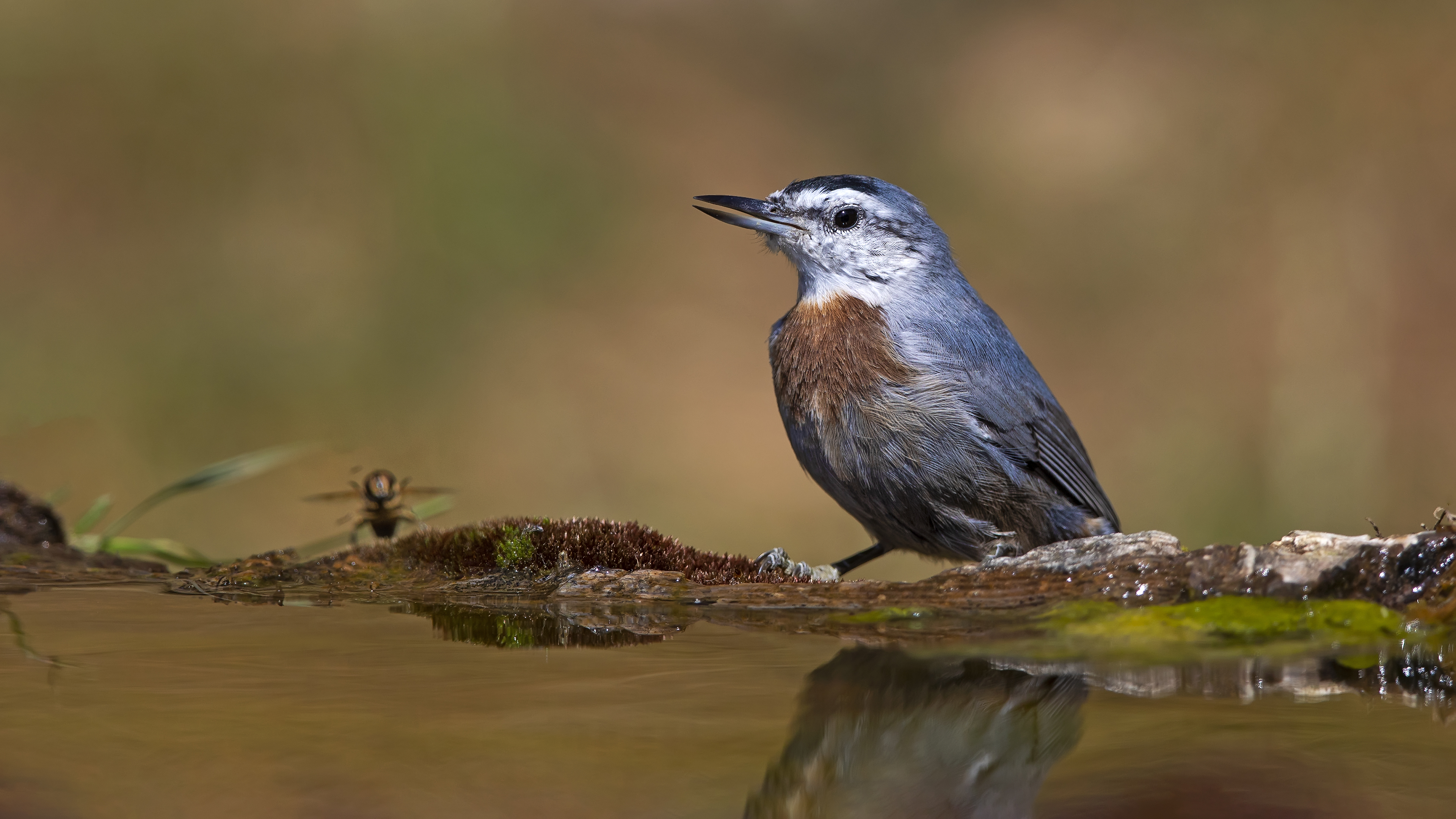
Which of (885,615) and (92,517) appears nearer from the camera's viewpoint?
(885,615)

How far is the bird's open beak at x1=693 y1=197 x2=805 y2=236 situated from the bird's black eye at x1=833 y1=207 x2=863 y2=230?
0.16 metres

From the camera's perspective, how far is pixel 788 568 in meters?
4.40

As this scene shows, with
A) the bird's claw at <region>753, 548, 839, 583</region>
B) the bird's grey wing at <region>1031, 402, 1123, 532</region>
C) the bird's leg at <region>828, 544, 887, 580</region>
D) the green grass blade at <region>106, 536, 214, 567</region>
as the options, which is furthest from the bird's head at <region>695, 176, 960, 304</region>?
the green grass blade at <region>106, 536, 214, 567</region>

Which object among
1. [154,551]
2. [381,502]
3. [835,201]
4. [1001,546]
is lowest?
[154,551]

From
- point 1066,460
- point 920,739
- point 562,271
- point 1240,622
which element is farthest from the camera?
point 562,271

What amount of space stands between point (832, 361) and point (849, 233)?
2.77 feet

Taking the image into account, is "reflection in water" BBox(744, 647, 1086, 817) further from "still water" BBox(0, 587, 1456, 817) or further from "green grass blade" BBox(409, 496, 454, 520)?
"green grass blade" BBox(409, 496, 454, 520)

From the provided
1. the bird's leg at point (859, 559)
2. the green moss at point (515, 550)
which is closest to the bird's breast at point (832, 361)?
the bird's leg at point (859, 559)

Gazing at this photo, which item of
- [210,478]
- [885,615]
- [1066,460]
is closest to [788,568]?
[885,615]

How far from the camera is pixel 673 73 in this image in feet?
39.8

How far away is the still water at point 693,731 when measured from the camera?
7.30 ft

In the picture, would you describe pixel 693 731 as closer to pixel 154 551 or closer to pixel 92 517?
pixel 154 551

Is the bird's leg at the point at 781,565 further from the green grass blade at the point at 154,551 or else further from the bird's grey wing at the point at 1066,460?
the green grass blade at the point at 154,551

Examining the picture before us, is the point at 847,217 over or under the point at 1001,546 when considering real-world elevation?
over
